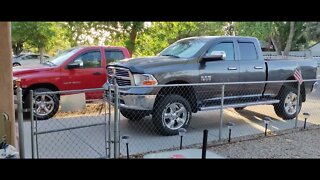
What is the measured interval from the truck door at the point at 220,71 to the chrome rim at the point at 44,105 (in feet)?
12.0

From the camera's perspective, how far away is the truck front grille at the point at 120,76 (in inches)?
255

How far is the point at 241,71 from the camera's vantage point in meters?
7.51

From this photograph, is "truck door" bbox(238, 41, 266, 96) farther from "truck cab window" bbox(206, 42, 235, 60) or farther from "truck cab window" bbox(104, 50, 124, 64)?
"truck cab window" bbox(104, 50, 124, 64)

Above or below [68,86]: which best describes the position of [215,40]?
above

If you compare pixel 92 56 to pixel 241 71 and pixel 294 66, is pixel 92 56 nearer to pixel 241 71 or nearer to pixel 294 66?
pixel 241 71

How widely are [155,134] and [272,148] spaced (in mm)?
2315

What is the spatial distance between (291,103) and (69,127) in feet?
18.8

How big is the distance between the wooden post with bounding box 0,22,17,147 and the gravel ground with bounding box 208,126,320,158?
11.2ft

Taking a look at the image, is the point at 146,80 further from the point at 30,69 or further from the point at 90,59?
the point at 30,69

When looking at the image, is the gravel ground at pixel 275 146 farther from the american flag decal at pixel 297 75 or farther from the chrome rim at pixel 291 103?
the american flag decal at pixel 297 75

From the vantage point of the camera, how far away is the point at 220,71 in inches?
281

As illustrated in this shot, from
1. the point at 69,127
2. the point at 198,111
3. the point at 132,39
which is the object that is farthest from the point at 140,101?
the point at 132,39
